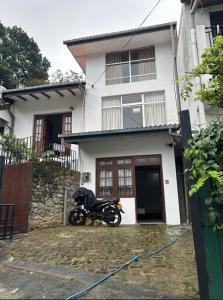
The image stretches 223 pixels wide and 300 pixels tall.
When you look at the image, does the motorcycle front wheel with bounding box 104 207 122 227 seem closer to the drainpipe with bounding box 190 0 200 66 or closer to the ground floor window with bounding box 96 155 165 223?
the ground floor window with bounding box 96 155 165 223

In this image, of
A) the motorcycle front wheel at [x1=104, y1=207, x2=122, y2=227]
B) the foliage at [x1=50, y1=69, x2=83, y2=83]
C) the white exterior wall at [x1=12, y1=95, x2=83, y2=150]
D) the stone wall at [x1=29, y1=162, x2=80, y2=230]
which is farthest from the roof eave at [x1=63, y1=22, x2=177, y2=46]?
the foliage at [x1=50, y1=69, x2=83, y2=83]

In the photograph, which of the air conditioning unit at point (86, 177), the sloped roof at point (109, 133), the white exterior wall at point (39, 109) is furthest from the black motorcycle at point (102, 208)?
the white exterior wall at point (39, 109)

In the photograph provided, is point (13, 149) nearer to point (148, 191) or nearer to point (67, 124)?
point (67, 124)

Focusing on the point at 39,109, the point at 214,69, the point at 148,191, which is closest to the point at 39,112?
the point at 39,109

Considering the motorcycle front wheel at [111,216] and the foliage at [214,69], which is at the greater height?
the foliage at [214,69]

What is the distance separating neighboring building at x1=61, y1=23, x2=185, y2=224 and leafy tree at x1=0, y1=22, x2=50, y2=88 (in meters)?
20.0

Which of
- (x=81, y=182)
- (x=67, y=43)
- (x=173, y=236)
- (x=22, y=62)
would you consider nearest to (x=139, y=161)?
(x=81, y=182)

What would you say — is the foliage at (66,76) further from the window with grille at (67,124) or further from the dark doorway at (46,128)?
the window with grille at (67,124)

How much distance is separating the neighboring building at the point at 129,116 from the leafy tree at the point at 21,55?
65.7 ft

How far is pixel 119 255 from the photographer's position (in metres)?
4.66

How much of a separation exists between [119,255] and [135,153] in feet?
19.4

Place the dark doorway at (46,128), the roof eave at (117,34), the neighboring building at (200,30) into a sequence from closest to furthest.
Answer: the neighboring building at (200,30) < the roof eave at (117,34) < the dark doorway at (46,128)

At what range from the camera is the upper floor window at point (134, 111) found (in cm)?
1091

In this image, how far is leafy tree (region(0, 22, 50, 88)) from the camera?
30.4 m
